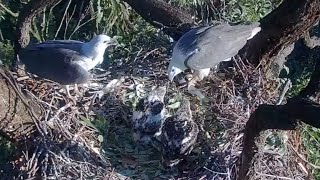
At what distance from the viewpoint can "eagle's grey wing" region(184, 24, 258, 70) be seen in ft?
14.2

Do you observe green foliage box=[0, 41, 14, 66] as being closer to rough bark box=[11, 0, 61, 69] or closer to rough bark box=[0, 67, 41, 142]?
rough bark box=[11, 0, 61, 69]

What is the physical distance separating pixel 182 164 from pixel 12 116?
94 cm

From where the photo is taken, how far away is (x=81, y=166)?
3.74 m

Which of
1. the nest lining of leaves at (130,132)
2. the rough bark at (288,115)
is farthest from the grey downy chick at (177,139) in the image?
the rough bark at (288,115)

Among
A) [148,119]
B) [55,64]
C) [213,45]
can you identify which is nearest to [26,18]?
[55,64]

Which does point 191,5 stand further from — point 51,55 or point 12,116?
point 12,116

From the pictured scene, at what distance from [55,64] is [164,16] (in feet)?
2.99

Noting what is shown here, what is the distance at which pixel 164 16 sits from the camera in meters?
4.64

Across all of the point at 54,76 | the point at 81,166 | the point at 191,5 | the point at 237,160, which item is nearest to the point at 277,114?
the point at 237,160

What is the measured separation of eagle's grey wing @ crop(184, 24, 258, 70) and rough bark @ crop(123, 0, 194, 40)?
0.27m

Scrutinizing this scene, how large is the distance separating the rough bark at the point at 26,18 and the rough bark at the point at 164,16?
651 millimetres

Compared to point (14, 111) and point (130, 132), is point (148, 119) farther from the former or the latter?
point (14, 111)

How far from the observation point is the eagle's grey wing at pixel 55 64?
3.97 metres

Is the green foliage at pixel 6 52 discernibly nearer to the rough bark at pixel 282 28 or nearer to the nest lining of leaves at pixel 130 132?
the nest lining of leaves at pixel 130 132
